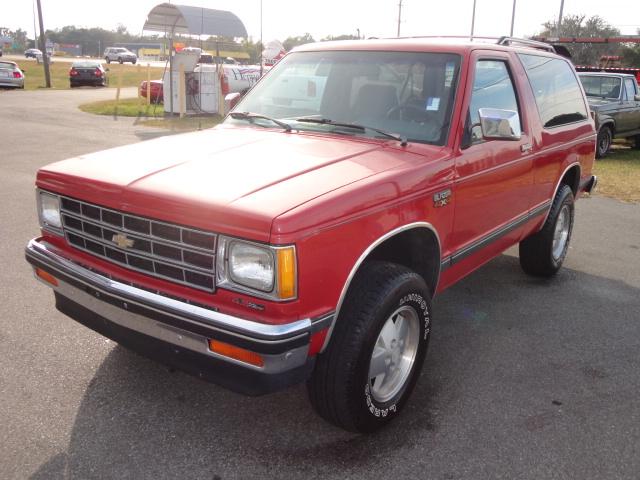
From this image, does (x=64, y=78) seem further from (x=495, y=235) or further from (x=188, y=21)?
(x=495, y=235)

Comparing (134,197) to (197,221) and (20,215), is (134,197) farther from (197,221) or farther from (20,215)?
(20,215)

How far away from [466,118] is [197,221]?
1828mm

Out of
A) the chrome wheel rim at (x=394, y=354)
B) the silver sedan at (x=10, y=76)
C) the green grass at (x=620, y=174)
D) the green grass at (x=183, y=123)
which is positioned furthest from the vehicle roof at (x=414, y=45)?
the silver sedan at (x=10, y=76)

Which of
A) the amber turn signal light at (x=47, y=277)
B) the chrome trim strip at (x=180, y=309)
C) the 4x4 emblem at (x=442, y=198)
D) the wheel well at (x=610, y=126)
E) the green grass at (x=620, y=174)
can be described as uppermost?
the 4x4 emblem at (x=442, y=198)

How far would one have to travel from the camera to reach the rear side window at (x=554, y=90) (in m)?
4.59

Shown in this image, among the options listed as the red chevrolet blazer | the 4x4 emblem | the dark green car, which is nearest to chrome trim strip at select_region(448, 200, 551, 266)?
the red chevrolet blazer

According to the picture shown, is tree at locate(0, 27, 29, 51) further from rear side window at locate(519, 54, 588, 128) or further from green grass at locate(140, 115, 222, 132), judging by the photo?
rear side window at locate(519, 54, 588, 128)

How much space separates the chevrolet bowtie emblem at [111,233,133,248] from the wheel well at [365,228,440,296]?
1.22 metres

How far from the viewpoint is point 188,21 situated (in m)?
20.7

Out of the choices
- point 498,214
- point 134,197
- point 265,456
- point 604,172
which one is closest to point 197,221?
point 134,197

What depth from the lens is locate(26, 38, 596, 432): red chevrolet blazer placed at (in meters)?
2.47

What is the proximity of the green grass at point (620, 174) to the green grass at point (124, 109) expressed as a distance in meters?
12.6

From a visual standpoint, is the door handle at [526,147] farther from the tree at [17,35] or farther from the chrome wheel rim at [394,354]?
the tree at [17,35]

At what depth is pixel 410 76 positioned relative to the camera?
12.1 ft
